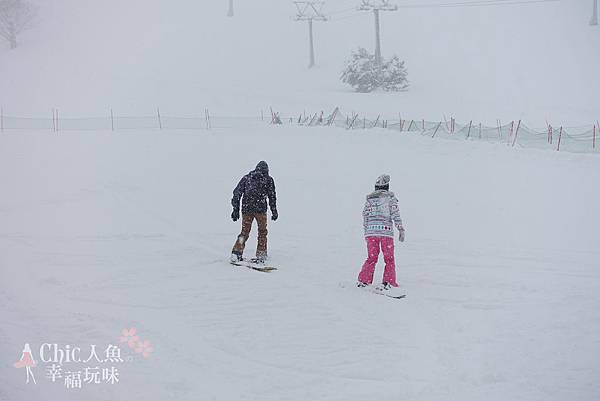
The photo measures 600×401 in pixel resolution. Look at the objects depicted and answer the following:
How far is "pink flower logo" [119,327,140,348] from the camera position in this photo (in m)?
7.22

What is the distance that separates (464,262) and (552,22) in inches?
2414

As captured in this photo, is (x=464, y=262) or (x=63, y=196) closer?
(x=464, y=262)

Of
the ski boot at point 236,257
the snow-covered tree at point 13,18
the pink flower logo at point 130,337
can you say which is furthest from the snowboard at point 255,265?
the snow-covered tree at point 13,18

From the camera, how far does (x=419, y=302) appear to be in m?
9.18

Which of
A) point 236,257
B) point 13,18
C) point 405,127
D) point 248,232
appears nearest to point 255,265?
point 236,257

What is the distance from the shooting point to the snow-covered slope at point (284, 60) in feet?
150

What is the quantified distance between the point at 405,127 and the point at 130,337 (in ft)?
74.1

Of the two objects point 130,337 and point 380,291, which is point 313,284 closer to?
point 380,291

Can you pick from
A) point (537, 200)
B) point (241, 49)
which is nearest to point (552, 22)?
point (241, 49)

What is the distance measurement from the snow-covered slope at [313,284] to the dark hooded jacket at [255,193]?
3.74ft

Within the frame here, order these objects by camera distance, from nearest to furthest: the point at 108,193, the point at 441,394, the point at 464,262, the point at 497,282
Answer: the point at 441,394
the point at 497,282
the point at 464,262
the point at 108,193

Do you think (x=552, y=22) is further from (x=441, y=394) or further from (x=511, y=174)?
(x=441, y=394)

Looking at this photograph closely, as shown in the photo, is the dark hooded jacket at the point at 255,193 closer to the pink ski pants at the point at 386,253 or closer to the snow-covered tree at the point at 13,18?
the pink ski pants at the point at 386,253

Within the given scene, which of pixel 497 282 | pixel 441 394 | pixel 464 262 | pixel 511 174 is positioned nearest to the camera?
pixel 441 394
